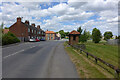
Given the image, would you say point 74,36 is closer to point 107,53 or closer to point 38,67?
point 107,53

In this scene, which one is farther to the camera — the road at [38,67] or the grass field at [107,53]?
the grass field at [107,53]

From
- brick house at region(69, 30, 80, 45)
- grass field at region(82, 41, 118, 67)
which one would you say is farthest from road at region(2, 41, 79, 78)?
brick house at region(69, 30, 80, 45)

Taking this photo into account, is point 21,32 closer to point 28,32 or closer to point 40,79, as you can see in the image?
point 28,32

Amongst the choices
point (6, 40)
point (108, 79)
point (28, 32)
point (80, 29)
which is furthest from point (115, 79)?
point (28, 32)

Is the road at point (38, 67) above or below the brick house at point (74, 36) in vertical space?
below

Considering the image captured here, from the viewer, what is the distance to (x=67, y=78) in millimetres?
5148

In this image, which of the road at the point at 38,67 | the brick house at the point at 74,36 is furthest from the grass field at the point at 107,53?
the road at the point at 38,67

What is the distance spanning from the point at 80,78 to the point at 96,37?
40370 mm

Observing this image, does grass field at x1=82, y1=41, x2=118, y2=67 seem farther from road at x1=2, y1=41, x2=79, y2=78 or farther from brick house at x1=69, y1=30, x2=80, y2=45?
road at x1=2, y1=41, x2=79, y2=78

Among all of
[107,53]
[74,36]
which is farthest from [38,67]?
[74,36]

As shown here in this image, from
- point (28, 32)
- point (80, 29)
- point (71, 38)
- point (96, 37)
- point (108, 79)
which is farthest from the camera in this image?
point (28, 32)

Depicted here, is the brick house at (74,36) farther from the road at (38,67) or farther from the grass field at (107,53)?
the road at (38,67)

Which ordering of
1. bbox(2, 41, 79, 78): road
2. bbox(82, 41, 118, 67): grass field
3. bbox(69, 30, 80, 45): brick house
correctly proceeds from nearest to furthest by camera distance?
bbox(2, 41, 79, 78): road
bbox(82, 41, 118, 67): grass field
bbox(69, 30, 80, 45): brick house

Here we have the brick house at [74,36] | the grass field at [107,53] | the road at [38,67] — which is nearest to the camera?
the road at [38,67]
